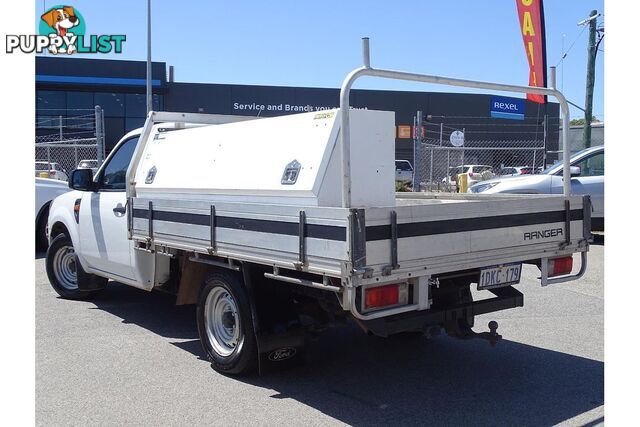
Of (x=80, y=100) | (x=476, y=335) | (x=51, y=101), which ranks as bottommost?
(x=476, y=335)

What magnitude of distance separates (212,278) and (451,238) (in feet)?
6.63

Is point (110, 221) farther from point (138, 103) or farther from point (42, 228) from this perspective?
point (138, 103)

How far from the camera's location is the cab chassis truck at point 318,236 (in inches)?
158

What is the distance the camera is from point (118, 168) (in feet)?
22.8

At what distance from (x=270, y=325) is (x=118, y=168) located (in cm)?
311

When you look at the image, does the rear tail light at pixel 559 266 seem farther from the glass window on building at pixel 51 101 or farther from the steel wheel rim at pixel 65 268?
the glass window on building at pixel 51 101

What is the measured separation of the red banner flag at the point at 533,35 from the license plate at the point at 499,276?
1264cm

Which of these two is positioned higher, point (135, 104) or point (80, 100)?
point (80, 100)

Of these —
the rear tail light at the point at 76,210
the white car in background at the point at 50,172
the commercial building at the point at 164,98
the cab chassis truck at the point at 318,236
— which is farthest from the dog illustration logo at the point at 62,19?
the commercial building at the point at 164,98

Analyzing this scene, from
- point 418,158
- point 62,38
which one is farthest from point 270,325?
point 62,38

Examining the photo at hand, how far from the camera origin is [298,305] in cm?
508

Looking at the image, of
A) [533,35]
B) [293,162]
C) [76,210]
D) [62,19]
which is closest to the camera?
[293,162]

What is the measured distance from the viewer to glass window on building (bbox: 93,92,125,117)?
3509 centimetres

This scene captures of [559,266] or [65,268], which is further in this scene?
[65,268]
